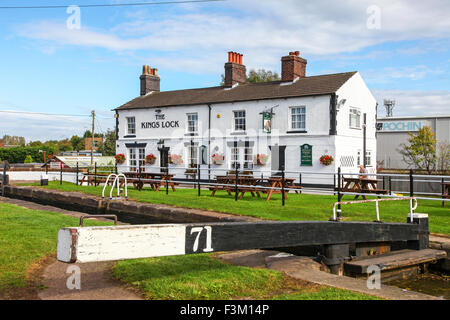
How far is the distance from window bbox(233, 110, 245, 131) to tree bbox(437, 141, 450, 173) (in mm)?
16963

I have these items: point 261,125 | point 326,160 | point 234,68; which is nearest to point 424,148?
point 326,160

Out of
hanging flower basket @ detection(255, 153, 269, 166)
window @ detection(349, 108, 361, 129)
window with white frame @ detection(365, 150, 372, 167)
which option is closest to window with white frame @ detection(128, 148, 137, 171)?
hanging flower basket @ detection(255, 153, 269, 166)

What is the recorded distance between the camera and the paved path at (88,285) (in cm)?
484

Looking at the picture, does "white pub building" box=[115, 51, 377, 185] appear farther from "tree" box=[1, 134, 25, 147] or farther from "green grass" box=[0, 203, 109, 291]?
"tree" box=[1, 134, 25, 147]

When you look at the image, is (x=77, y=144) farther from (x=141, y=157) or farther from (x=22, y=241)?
(x=22, y=241)

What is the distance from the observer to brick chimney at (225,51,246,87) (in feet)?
91.8

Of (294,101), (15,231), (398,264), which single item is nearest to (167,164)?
(294,101)

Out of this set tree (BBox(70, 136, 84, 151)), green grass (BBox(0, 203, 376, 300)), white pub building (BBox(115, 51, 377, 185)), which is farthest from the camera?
tree (BBox(70, 136, 84, 151))

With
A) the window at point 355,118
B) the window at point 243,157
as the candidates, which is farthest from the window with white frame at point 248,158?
the window at point 355,118

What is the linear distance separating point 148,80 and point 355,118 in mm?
15892

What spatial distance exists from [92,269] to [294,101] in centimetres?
1909

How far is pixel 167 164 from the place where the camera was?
93.4 ft

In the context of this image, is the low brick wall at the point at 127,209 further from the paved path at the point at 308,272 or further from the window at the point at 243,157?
the window at the point at 243,157

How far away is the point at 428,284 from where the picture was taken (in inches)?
287
